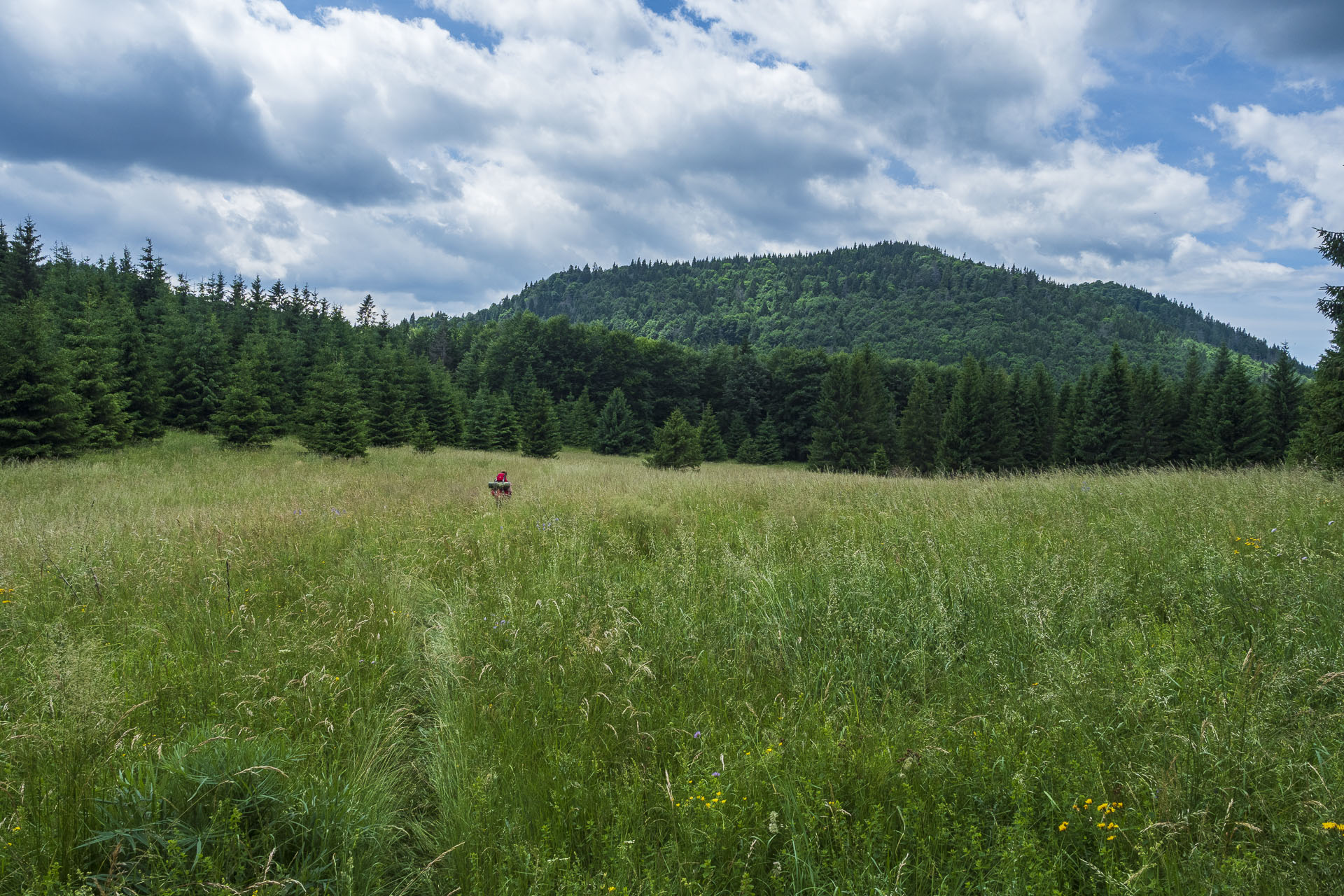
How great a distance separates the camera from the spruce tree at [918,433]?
51500 millimetres

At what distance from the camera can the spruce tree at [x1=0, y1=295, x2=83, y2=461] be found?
51.9 ft

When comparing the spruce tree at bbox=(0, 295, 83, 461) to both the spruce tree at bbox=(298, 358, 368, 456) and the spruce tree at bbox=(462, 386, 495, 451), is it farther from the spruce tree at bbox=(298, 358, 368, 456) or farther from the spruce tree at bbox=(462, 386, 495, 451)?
the spruce tree at bbox=(462, 386, 495, 451)

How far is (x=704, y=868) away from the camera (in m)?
1.90

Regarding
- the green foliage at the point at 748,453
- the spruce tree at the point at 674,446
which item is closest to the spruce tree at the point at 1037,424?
the green foliage at the point at 748,453

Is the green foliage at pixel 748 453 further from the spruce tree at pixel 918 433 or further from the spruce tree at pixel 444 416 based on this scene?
the spruce tree at pixel 444 416

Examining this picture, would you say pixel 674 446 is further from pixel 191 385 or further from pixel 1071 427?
pixel 1071 427

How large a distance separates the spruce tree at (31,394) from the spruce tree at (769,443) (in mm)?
53565

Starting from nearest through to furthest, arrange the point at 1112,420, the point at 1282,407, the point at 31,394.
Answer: the point at 31,394 < the point at 1112,420 < the point at 1282,407

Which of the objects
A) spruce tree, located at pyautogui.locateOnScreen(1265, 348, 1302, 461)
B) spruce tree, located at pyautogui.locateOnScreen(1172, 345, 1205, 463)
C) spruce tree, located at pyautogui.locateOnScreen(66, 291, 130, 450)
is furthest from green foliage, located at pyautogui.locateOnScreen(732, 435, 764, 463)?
spruce tree, located at pyautogui.locateOnScreen(66, 291, 130, 450)

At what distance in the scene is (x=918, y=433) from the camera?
51656mm

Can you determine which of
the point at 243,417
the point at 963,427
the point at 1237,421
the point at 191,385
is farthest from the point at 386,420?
the point at 1237,421

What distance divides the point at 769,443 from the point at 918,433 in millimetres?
16826

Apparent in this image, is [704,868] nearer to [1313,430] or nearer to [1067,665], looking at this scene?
[1067,665]

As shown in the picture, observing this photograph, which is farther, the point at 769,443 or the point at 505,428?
the point at 769,443
